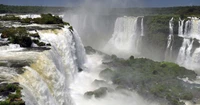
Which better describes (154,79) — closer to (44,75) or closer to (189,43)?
(189,43)

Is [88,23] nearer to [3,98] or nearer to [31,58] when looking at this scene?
[31,58]

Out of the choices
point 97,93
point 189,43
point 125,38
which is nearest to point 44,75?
point 97,93

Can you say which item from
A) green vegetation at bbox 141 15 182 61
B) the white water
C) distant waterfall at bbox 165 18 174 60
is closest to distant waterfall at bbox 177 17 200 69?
green vegetation at bbox 141 15 182 61

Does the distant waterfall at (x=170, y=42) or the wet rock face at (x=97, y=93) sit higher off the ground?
the distant waterfall at (x=170, y=42)

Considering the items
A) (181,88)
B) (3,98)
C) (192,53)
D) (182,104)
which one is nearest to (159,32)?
(192,53)

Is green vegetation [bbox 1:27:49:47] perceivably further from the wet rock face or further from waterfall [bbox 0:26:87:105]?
the wet rock face

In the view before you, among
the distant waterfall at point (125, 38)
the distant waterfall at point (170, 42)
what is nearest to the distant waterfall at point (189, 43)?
the distant waterfall at point (170, 42)

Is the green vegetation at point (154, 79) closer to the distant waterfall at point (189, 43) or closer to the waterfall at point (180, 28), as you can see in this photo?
the distant waterfall at point (189, 43)
